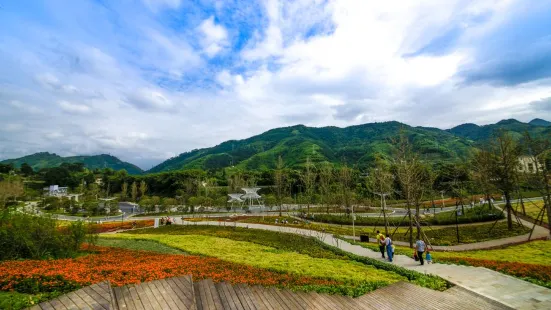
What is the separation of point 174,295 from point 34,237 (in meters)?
11.9

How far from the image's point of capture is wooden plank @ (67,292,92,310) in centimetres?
579

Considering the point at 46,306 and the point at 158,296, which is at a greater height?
the point at 46,306

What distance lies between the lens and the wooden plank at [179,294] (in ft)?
21.0

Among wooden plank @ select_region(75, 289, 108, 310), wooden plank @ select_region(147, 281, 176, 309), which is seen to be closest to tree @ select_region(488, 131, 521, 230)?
wooden plank @ select_region(147, 281, 176, 309)

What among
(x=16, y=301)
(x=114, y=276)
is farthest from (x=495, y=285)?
(x=16, y=301)

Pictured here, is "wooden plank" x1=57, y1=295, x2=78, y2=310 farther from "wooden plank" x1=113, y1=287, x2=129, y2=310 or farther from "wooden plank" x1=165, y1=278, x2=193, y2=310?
"wooden plank" x1=165, y1=278, x2=193, y2=310

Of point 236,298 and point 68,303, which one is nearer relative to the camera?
point 68,303

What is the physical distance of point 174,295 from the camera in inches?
267

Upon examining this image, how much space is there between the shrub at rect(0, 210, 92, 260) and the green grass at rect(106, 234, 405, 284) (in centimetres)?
648

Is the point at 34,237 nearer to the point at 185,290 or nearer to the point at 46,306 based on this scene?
the point at 46,306

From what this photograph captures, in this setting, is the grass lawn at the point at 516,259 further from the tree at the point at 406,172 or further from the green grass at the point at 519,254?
the tree at the point at 406,172

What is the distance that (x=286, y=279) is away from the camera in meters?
10.2

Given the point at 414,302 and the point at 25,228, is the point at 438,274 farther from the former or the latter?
the point at 25,228

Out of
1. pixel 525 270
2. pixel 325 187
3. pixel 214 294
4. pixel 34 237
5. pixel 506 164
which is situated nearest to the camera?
pixel 214 294
